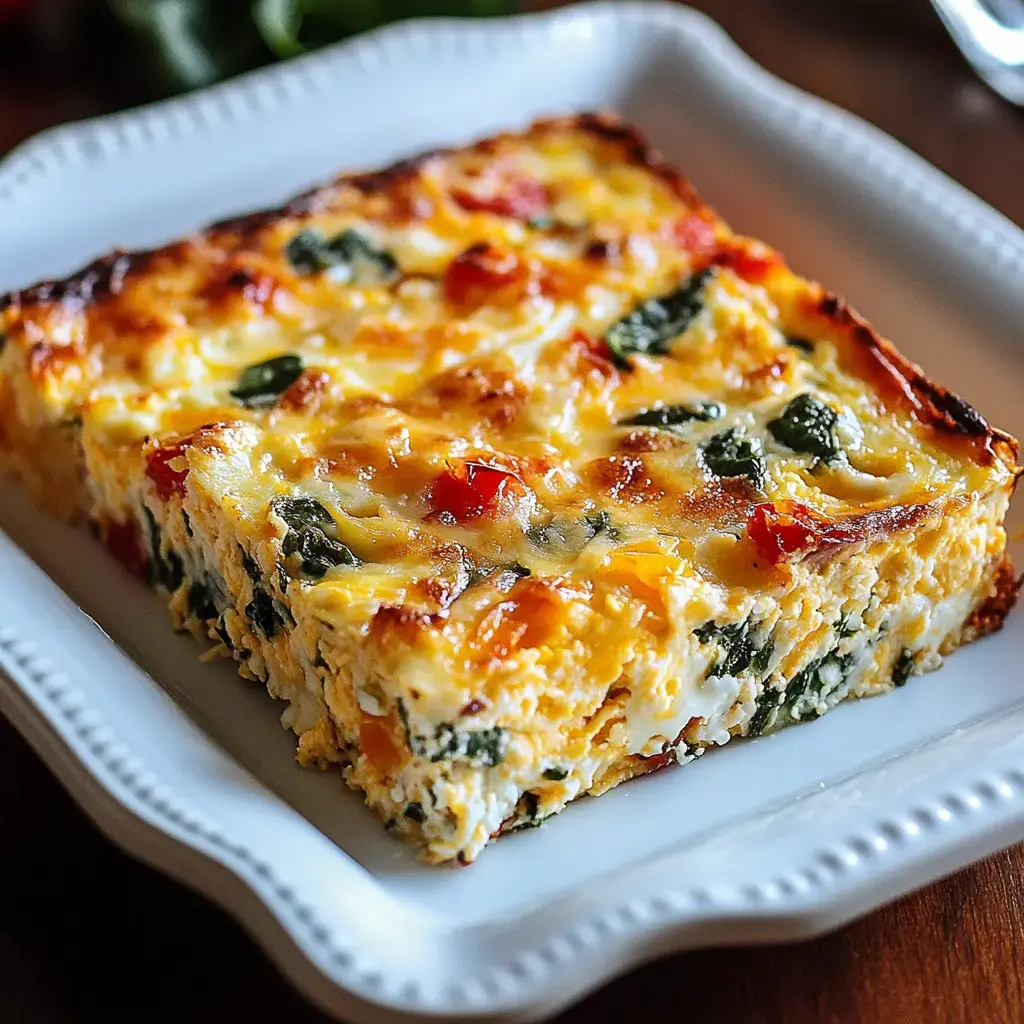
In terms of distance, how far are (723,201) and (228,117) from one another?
148cm

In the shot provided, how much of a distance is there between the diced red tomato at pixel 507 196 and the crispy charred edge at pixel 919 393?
869 millimetres

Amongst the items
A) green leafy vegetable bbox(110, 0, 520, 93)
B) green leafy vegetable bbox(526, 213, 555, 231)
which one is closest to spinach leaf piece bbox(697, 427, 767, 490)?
green leafy vegetable bbox(526, 213, 555, 231)

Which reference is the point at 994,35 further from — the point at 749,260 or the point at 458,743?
the point at 458,743

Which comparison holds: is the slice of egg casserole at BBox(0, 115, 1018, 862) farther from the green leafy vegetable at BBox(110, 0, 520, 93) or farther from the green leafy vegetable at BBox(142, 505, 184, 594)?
the green leafy vegetable at BBox(110, 0, 520, 93)

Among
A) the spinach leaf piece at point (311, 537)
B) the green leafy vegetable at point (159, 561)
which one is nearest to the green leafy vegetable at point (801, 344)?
the spinach leaf piece at point (311, 537)

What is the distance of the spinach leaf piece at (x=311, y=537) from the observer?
3.06 metres

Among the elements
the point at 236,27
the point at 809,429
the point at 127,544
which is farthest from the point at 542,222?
the point at 236,27

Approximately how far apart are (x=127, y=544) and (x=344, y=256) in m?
0.91

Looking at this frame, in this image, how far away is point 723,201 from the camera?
478 cm

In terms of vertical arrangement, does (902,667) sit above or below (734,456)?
below

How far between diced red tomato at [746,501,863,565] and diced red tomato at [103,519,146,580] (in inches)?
55.5

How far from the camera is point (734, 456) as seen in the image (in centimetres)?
333

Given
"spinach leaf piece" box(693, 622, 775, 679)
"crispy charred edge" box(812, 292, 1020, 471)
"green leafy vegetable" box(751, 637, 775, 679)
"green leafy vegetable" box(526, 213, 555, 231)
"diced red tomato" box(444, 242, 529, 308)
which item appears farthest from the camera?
"green leafy vegetable" box(526, 213, 555, 231)

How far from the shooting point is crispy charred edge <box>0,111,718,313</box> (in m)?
3.88
